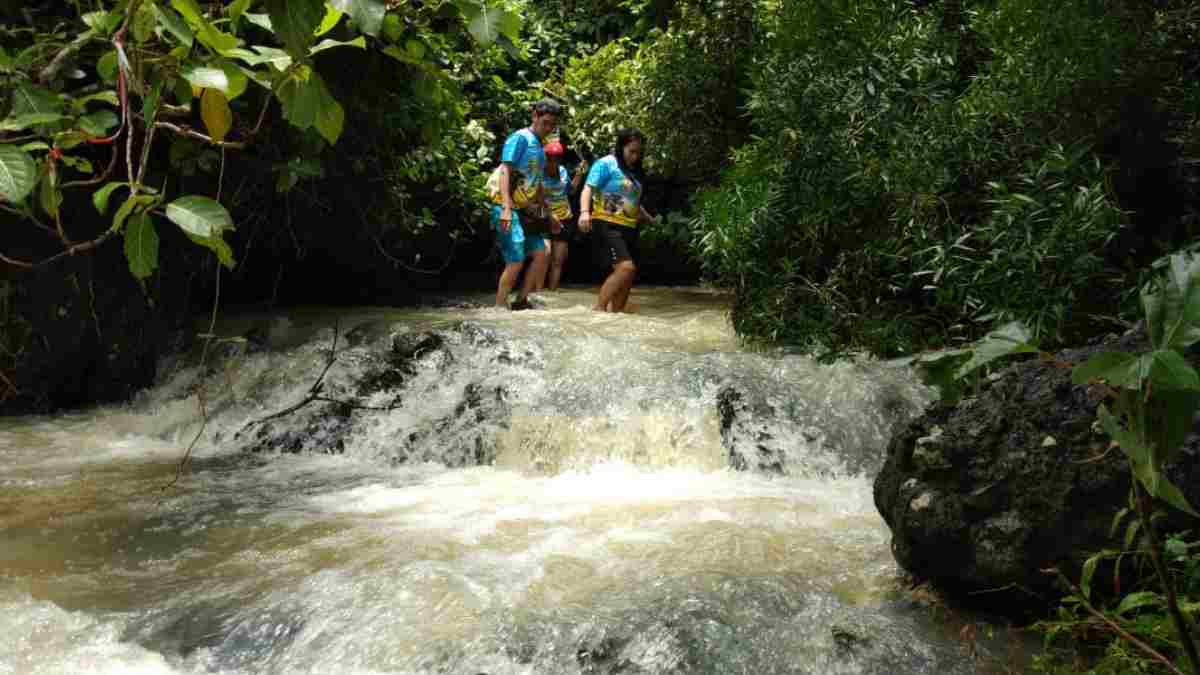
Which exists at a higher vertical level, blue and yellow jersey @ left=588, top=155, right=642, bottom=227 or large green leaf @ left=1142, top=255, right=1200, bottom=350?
blue and yellow jersey @ left=588, top=155, right=642, bottom=227

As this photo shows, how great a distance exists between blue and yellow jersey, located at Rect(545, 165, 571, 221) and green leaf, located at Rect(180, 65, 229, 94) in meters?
9.52

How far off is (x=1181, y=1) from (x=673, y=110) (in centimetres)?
579

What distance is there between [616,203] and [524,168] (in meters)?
0.93

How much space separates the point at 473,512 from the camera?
6.22 m

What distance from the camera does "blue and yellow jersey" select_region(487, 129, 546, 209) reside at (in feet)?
35.2

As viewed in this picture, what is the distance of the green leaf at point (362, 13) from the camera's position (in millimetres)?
1771

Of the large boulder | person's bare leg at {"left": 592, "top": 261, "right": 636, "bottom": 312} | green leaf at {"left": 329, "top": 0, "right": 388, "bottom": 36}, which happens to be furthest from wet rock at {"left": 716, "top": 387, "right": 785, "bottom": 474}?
green leaf at {"left": 329, "top": 0, "right": 388, "bottom": 36}

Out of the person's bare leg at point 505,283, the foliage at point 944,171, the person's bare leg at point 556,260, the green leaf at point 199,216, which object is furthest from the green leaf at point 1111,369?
the person's bare leg at point 556,260

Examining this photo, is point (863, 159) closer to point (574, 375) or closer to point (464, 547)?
point (574, 375)

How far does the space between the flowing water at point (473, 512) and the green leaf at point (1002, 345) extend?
6.77 ft

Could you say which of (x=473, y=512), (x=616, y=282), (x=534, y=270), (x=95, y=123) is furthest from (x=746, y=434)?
(x=95, y=123)

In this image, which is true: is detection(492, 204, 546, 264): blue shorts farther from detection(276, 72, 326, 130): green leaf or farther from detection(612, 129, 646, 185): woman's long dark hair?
detection(276, 72, 326, 130): green leaf

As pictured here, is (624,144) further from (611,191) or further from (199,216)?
(199,216)

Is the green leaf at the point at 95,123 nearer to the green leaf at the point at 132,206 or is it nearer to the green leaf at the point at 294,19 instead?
the green leaf at the point at 132,206
